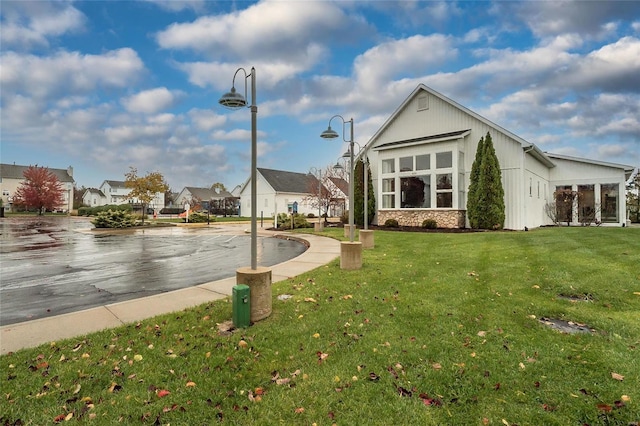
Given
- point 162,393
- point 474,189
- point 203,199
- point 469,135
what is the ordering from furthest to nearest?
point 203,199, point 469,135, point 474,189, point 162,393

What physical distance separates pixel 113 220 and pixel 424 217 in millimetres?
22092

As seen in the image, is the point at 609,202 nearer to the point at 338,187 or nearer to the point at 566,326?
the point at 566,326

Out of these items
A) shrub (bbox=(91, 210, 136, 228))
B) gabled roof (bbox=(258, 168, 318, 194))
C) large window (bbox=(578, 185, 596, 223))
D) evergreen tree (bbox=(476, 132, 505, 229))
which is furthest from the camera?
gabled roof (bbox=(258, 168, 318, 194))

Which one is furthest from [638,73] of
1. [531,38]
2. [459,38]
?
[459,38]

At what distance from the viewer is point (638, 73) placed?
1541 cm

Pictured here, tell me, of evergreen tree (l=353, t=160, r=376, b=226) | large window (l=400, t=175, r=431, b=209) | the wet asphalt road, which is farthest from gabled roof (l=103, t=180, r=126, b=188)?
large window (l=400, t=175, r=431, b=209)

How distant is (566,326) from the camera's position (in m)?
4.16

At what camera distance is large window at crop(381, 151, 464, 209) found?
56.4 feet

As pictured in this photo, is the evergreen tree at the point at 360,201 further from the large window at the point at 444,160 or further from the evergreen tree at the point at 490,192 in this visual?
the evergreen tree at the point at 490,192

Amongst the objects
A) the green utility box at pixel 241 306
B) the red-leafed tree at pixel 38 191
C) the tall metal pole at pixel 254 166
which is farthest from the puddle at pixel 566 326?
the red-leafed tree at pixel 38 191

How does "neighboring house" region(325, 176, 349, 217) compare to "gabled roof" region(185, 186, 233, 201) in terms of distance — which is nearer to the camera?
"neighboring house" region(325, 176, 349, 217)

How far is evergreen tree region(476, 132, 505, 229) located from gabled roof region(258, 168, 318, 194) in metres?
30.4

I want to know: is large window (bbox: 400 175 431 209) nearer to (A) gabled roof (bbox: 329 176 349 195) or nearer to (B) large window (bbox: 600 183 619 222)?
(B) large window (bbox: 600 183 619 222)

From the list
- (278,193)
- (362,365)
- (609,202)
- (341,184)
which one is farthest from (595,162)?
(278,193)
